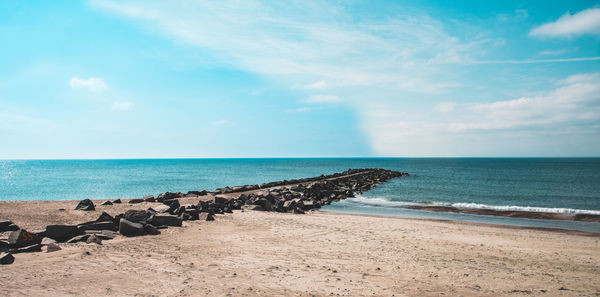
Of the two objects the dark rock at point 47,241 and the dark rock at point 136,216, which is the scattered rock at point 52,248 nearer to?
the dark rock at point 47,241

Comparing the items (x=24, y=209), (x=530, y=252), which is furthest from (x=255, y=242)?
(x=24, y=209)

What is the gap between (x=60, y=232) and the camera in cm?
927

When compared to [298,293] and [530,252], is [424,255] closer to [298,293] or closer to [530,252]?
[530,252]

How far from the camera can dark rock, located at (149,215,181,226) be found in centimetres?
1166

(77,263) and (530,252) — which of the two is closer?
(77,263)

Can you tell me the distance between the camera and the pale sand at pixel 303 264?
6.32 metres

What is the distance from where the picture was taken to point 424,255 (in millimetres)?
9375

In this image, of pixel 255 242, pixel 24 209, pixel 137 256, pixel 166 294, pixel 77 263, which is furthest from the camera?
pixel 24 209

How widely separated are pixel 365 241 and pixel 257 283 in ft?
17.2

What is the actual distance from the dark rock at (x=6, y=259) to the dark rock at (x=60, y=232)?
6.09 feet

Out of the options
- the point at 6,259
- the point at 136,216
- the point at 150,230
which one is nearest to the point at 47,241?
the point at 6,259

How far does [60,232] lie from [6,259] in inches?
85.7

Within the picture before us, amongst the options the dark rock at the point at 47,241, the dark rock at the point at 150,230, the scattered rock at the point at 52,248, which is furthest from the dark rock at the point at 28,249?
the dark rock at the point at 150,230

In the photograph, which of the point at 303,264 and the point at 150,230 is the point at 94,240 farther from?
the point at 303,264
